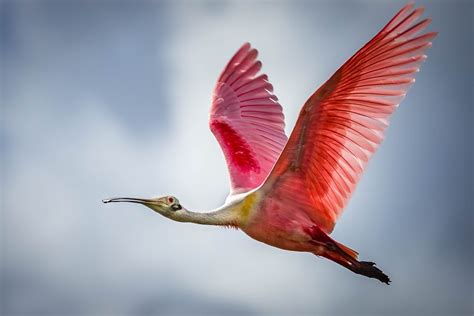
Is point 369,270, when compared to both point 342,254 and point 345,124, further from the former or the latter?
point 345,124

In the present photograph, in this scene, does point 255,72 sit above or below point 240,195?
above

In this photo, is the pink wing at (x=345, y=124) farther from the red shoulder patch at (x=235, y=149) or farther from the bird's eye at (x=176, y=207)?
the red shoulder patch at (x=235, y=149)

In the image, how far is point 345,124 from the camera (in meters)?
7.81

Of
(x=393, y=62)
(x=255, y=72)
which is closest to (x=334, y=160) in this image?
(x=393, y=62)

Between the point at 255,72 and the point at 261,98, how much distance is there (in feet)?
1.06

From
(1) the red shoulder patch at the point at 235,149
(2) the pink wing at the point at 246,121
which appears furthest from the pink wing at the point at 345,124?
(1) the red shoulder patch at the point at 235,149

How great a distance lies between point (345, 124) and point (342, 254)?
4.21 ft

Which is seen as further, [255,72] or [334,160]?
[255,72]

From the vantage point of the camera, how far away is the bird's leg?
8250 millimetres

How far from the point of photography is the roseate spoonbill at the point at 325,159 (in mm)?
7391

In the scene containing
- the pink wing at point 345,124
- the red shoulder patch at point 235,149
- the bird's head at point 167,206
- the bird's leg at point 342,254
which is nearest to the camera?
the pink wing at point 345,124

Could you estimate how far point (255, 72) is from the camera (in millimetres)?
10398

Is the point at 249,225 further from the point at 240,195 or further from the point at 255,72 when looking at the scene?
the point at 255,72

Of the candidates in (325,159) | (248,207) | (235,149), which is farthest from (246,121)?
(325,159)
